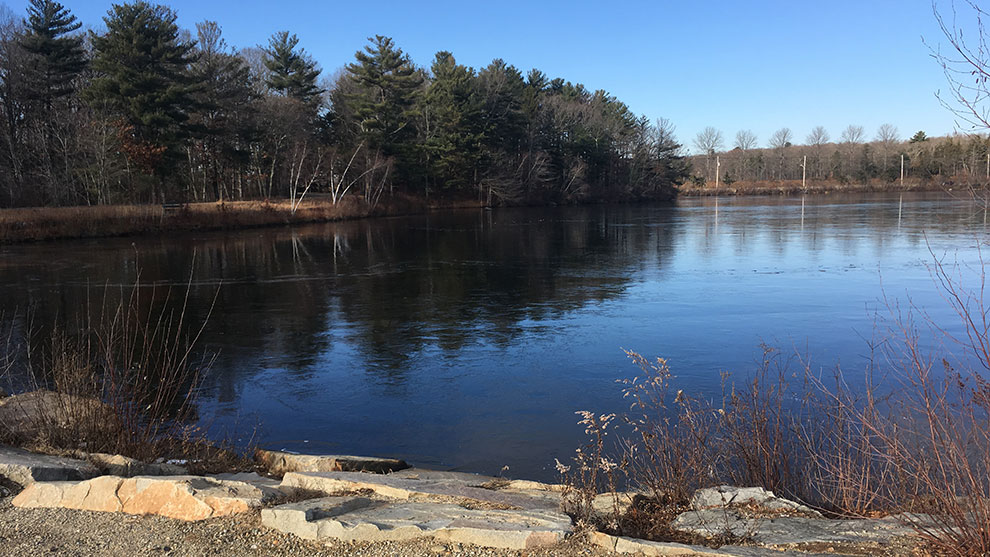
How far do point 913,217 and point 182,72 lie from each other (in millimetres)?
43367

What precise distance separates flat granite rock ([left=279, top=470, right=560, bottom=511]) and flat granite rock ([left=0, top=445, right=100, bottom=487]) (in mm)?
1580

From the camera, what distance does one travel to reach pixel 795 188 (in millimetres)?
99000

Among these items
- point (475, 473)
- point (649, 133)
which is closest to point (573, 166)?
point (649, 133)

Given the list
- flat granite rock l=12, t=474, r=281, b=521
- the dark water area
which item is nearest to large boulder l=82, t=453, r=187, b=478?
flat granite rock l=12, t=474, r=281, b=521

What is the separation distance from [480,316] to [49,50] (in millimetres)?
38885

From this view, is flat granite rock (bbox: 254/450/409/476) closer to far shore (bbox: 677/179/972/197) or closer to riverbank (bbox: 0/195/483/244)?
riverbank (bbox: 0/195/483/244)

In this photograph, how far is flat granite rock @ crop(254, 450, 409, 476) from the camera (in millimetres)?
6395

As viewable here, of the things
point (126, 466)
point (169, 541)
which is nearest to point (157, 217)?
point (126, 466)

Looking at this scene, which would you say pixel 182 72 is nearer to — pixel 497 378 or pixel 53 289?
pixel 53 289

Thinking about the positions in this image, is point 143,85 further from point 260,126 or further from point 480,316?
point 480,316

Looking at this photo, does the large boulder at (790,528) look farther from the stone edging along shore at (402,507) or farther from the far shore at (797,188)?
the far shore at (797,188)

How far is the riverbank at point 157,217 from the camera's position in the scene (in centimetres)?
3238

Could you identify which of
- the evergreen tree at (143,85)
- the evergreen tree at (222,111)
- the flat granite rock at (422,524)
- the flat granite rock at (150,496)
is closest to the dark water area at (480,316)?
the flat granite rock at (422,524)

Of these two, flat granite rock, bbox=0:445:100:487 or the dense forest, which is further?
the dense forest
